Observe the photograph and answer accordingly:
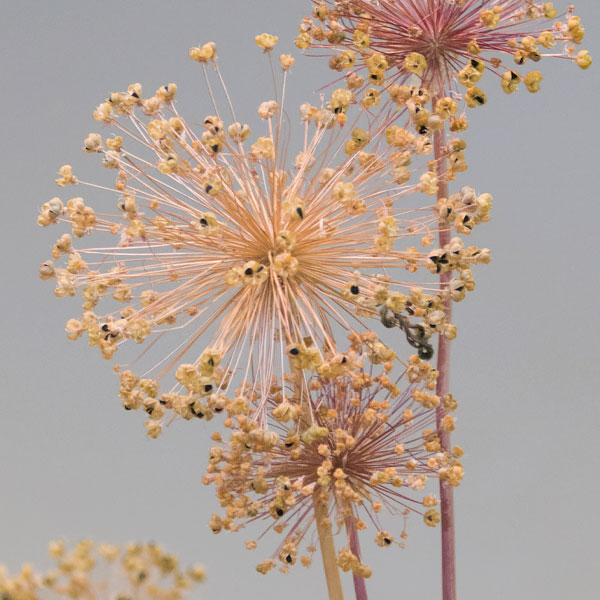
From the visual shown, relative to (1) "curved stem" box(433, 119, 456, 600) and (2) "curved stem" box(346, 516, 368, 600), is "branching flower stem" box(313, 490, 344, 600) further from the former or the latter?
(1) "curved stem" box(433, 119, 456, 600)

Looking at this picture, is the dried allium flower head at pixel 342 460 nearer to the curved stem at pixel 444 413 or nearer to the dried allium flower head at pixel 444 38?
the curved stem at pixel 444 413

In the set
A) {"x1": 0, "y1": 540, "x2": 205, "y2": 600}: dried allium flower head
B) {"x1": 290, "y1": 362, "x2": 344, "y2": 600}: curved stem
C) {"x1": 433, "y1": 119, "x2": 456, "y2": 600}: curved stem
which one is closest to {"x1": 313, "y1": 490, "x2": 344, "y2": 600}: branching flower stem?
{"x1": 290, "y1": 362, "x2": 344, "y2": 600}: curved stem

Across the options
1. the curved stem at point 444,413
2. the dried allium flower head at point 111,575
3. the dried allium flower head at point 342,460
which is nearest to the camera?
the dried allium flower head at point 111,575

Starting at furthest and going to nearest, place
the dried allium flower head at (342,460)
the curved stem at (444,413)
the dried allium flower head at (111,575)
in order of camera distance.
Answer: the curved stem at (444,413) < the dried allium flower head at (342,460) < the dried allium flower head at (111,575)

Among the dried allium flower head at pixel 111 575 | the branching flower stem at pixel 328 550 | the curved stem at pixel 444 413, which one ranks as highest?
the curved stem at pixel 444 413

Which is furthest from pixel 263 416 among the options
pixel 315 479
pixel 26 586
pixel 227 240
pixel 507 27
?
pixel 507 27

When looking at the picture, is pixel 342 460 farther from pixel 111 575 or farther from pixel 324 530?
pixel 111 575

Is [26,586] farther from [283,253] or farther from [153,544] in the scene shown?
[283,253]

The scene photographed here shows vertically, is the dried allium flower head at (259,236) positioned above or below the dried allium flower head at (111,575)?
above

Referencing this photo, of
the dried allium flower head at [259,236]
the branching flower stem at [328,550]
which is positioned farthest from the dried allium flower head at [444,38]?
the branching flower stem at [328,550]
